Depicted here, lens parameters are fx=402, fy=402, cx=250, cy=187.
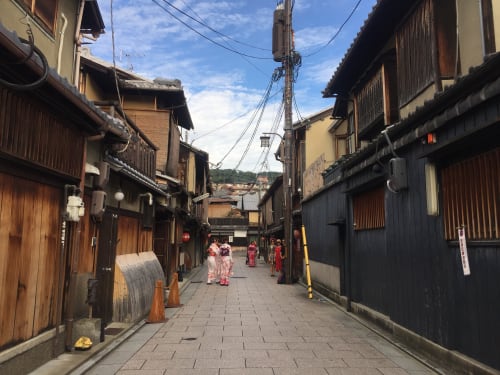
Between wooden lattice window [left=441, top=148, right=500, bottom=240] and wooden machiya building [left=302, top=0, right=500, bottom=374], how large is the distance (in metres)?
0.02

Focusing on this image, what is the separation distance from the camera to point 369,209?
11133 millimetres

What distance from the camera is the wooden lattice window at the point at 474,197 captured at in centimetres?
554

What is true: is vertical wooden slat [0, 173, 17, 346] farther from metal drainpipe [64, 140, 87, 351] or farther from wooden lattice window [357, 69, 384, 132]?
wooden lattice window [357, 69, 384, 132]

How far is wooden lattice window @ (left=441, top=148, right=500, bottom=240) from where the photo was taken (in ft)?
18.2

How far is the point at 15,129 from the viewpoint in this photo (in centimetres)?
546

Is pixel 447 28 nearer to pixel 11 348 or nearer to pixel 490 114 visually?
pixel 490 114

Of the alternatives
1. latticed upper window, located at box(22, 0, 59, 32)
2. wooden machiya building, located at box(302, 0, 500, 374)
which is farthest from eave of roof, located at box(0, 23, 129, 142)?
wooden machiya building, located at box(302, 0, 500, 374)

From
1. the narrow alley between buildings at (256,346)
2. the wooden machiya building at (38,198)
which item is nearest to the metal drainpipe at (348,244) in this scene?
the narrow alley between buildings at (256,346)

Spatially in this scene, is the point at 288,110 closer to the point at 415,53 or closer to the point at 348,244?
the point at 348,244

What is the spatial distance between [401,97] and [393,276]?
4018mm

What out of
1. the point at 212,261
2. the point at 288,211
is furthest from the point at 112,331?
the point at 288,211

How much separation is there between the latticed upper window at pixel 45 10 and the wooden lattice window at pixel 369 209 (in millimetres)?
8296

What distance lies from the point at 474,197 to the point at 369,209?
5.15 metres

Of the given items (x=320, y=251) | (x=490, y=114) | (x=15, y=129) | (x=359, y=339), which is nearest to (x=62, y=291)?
(x=15, y=129)
